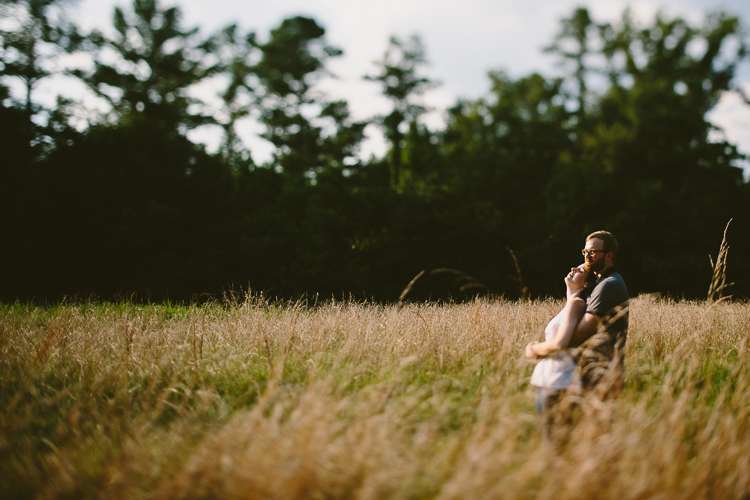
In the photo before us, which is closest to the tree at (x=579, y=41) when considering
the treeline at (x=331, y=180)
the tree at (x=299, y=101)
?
the treeline at (x=331, y=180)

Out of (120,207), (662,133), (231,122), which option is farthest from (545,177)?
(120,207)

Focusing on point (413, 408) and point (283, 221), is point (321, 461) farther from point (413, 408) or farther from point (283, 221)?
point (283, 221)

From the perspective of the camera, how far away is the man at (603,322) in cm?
293

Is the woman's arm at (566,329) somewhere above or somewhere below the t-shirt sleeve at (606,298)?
below

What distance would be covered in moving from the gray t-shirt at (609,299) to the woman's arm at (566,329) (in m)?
0.19

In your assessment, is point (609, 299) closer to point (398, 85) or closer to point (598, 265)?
point (598, 265)

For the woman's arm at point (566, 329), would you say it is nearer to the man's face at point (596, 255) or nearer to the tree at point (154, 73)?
the man's face at point (596, 255)

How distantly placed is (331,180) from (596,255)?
18247 millimetres

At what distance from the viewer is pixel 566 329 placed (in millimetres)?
2812

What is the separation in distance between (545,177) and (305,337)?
2258cm

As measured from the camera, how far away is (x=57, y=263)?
14.9 m

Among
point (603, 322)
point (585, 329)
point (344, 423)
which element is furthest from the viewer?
point (603, 322)

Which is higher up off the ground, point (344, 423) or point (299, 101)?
point (299, 101)

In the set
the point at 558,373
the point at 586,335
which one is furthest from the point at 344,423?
the point at 586,335
